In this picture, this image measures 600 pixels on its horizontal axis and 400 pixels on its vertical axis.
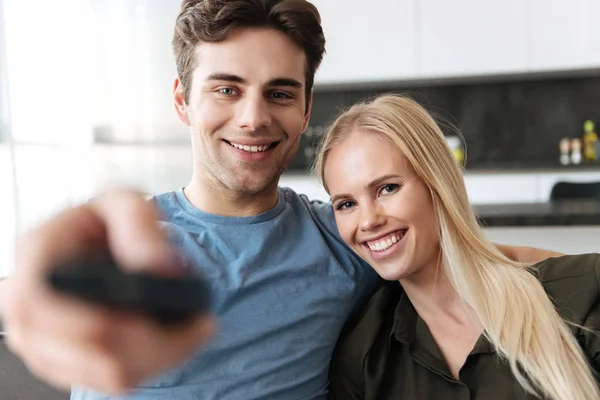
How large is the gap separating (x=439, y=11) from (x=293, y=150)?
2.09 meters

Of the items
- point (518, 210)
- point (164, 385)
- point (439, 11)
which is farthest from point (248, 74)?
point (439, 11)

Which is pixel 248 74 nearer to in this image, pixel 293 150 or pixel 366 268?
pixel 293 150

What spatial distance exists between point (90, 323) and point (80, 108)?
2.42 ft

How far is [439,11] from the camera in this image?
9.10 feet

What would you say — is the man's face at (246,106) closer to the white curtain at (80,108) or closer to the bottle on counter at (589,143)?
the white curtain at (80,108)

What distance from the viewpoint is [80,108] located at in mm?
834

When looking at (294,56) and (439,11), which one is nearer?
(294,56)

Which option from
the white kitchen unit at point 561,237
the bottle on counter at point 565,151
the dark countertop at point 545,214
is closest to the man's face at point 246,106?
the dark countertop at point 545,214

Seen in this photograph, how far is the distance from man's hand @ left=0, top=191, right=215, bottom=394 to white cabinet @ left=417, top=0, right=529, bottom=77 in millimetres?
2818

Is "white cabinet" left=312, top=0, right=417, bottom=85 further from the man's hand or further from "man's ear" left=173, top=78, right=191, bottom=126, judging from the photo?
the man's hand

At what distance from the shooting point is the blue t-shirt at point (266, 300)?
813 millimetres

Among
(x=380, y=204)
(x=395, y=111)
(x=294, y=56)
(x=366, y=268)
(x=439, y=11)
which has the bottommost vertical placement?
(x=366, y=268)

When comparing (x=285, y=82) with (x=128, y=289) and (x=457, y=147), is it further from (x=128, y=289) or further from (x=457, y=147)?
(x=457, y=147)

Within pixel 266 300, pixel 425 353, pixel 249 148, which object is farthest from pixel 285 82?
pixel 425 353
